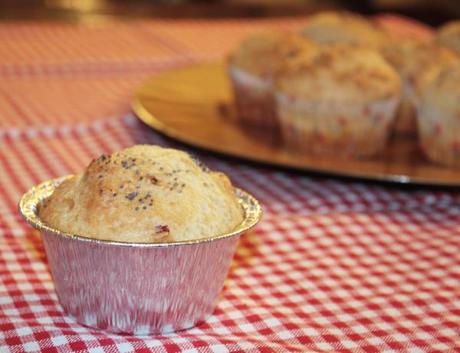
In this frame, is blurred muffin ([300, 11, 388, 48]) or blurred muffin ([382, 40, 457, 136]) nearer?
blurred muffin ([382, 40, 457, 136])

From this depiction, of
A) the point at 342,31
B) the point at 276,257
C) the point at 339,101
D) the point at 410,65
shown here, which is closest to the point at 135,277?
the point at 276,257

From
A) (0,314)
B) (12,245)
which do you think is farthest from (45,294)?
(12,245)

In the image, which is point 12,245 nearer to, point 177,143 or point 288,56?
point 177,143

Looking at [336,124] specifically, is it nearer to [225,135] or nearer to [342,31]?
[225,135]

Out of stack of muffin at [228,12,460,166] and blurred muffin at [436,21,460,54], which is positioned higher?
blurred muffin at [436,21,460,54]

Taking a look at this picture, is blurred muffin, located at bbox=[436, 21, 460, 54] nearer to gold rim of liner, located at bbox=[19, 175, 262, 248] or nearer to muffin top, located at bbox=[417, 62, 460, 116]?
muffin top, located at bbox=[417, 62, 460, 116]

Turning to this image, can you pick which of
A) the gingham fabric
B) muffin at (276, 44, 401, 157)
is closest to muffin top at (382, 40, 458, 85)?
muffin at (276, 44, 401, 157)

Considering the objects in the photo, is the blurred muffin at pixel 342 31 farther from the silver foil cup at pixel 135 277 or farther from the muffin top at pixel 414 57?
the silver foil cup at pixel 135 277
